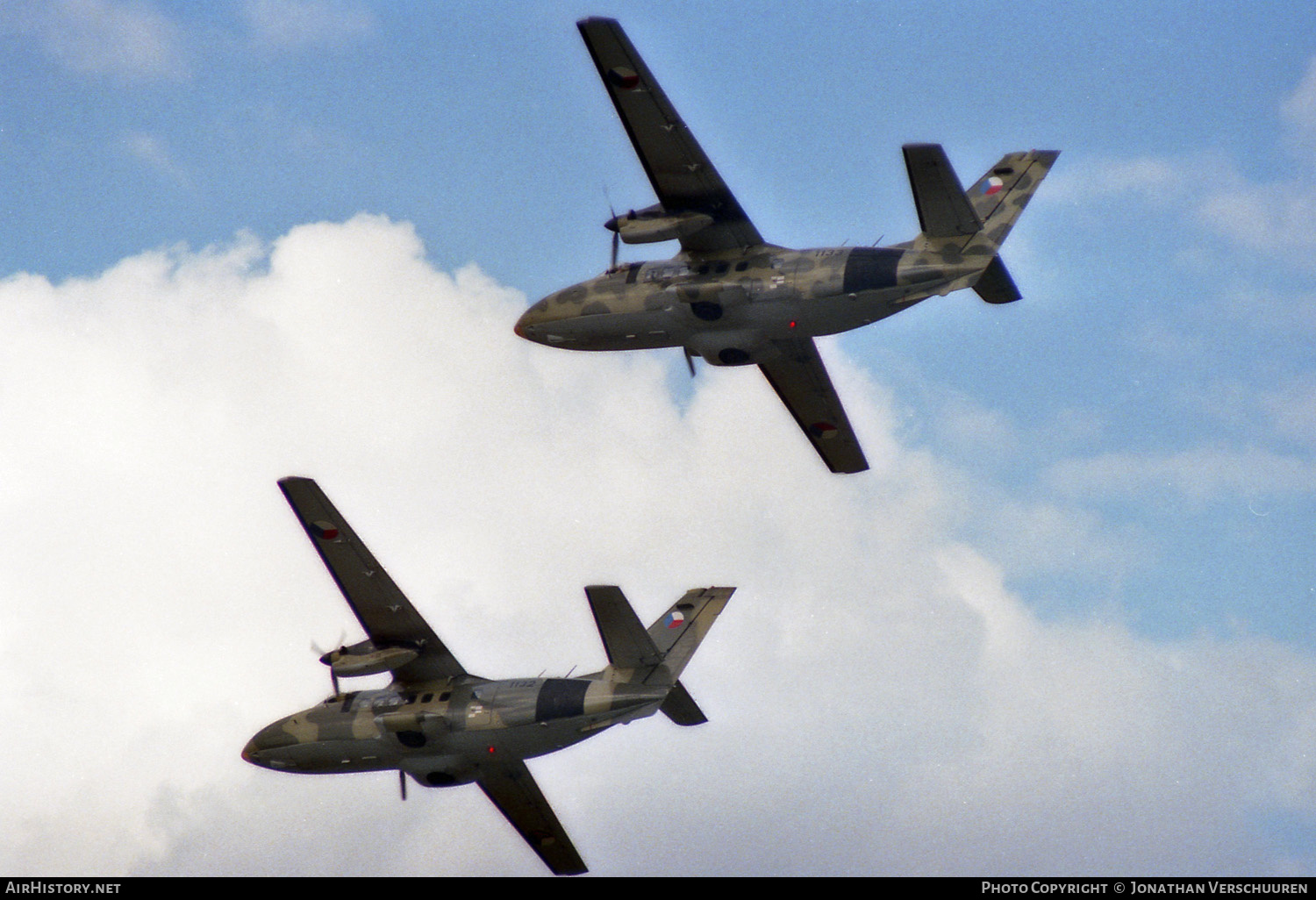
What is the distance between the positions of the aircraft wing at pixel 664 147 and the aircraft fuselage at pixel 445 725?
14311mm

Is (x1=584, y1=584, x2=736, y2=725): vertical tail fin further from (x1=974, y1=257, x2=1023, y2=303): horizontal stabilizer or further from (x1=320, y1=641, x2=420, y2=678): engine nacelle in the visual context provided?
(x1=974, y1=257, x2=1023, y2=303): horizontal stabilizer

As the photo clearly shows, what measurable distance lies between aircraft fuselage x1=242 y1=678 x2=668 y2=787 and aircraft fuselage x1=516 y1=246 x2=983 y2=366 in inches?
445

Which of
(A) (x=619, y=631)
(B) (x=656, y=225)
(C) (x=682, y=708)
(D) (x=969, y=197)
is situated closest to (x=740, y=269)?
(B) (x=656, y=225)

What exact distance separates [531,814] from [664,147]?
2249 centimetres

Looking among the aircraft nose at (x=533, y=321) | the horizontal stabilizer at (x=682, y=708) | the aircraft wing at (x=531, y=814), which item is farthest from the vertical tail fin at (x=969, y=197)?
the aircraft wing at (x=531, y=814)

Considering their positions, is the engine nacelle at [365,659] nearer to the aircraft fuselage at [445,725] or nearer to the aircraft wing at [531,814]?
the aircraft fuselage at [445,725]

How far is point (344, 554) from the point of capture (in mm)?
54969

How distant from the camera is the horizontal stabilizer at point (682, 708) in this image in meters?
55.5

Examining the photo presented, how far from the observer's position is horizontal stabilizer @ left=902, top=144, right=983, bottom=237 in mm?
50625

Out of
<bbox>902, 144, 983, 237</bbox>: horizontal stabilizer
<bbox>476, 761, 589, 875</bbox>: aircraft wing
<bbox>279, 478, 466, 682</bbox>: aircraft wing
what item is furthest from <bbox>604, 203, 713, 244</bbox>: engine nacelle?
<bbox>476, 761, 589, 875</bbox>: aircraft wing
